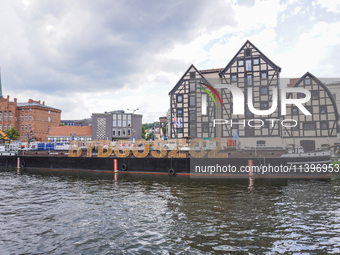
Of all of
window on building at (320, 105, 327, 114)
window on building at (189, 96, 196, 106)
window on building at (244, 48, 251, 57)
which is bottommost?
window on building at (320, 105, 327, 114)

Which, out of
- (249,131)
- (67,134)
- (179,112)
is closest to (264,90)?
(249,131)

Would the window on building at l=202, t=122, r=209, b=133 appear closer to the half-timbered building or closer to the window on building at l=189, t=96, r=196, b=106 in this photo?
the half-timbered building

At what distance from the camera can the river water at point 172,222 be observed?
945 cm

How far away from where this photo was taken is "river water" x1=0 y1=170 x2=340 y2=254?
9453 millimetres

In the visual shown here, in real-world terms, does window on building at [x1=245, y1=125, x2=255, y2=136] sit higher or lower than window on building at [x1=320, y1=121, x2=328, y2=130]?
lower

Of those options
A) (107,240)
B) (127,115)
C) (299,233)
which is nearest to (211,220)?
(299,233)

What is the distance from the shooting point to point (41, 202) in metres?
16.8

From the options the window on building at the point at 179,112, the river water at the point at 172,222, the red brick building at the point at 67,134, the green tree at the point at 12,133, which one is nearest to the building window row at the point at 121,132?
the red brick building at the point at 67,134

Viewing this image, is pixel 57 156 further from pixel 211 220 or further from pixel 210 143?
pixel 211 220

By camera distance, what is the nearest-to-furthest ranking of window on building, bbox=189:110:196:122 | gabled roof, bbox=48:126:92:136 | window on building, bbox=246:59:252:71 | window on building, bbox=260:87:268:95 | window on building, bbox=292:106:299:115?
window on building, bbox=292:106:299:115
window on building, bbox=260:87:268:95
window on building, bbox=246:59:252:71
window on building, bbox=189:110:196:122
gabled roof, bbox=48:126:92:136

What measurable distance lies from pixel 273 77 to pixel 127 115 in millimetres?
44994

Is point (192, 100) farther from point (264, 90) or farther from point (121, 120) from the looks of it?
point (121, 120)

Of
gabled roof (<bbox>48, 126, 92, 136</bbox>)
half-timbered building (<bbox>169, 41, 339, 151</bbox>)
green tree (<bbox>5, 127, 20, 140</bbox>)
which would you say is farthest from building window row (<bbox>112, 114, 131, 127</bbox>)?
green tree (<bbox>5, 127, 20, 140</bbox>)

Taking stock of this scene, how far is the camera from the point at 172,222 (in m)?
12.4
